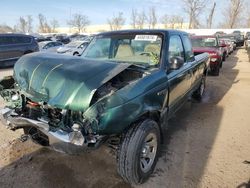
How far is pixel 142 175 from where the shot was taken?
10.5 feet

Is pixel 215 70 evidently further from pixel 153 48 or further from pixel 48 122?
pixel 48 122

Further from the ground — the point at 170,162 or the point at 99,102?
the point at 99,102

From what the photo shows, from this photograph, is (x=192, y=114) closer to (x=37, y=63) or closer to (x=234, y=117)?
(x=234, y=117)

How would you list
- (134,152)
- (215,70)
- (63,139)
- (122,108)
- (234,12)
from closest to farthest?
(63,139), (122,108), (134,152), (215,70), (234,12)

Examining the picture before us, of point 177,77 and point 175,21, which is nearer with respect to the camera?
point 177,77

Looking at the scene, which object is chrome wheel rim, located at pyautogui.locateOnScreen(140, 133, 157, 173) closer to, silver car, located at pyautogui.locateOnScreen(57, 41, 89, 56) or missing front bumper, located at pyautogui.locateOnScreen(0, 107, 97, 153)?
missing front bumper, located at pyautogui.locateOnScreen(0, 107, 97, 153)

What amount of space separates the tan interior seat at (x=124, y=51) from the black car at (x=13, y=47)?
1085 centimetres

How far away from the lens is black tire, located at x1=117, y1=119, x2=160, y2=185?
2.90 m

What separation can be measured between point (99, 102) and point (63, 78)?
592 millimetres

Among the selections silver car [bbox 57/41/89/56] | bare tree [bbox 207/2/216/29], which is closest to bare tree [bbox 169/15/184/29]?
bare tree [bbox 207/2/216/29]

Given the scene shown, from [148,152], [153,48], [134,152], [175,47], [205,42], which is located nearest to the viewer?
[134,152]

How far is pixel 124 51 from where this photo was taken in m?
4.34

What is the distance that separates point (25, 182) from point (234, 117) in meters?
4.65

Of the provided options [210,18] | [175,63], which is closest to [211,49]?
[175,63]
